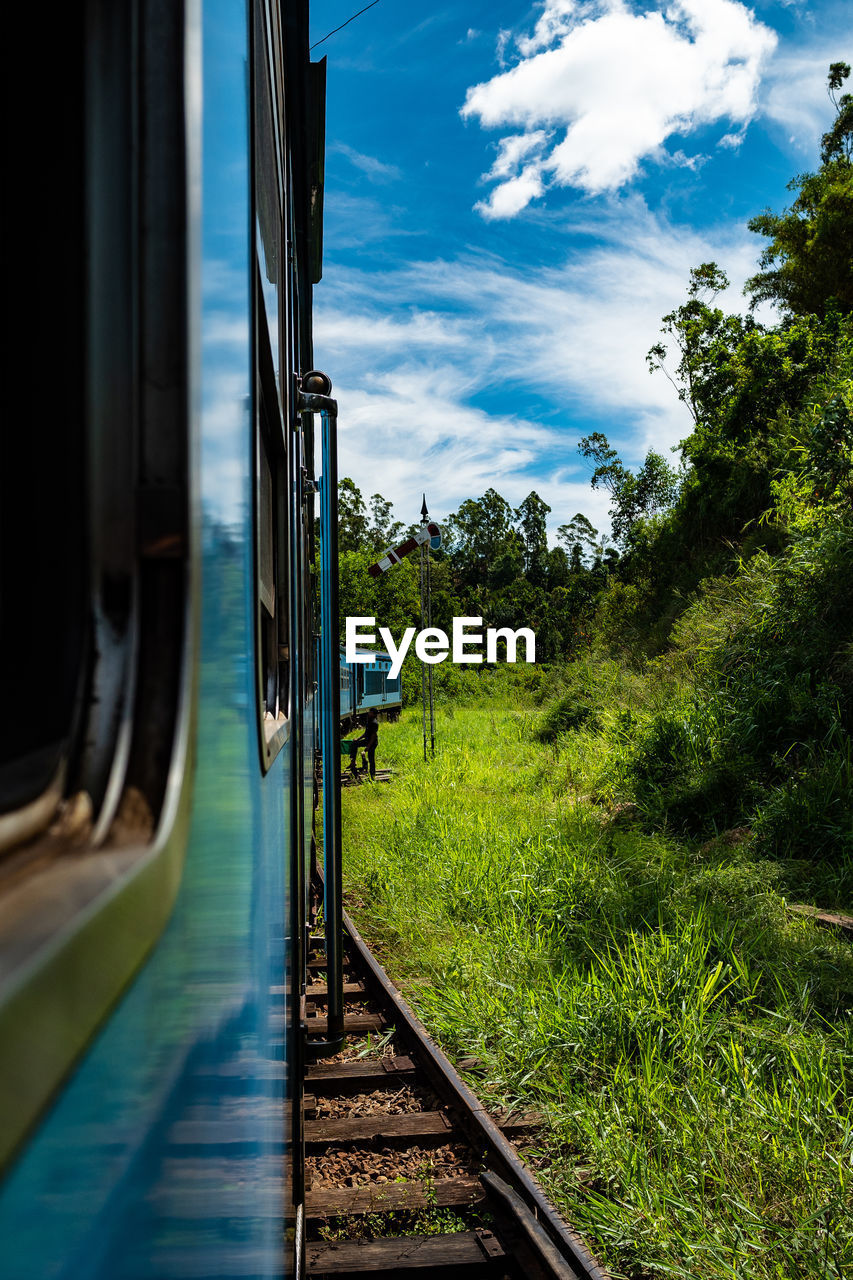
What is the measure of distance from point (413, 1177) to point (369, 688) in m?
20.7

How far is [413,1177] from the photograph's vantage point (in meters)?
3.11

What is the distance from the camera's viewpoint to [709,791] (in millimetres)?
7770

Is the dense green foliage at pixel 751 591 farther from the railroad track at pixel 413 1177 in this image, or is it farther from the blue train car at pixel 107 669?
the blue train car at pixel 107 669

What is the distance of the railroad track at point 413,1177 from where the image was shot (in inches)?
102

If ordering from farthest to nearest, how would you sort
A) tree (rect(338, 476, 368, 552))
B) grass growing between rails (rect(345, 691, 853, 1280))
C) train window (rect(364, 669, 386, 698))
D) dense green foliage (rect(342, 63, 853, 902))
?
1. tree (rect(338, 476, 368, 552))
2. train window (rect(364, 669, 386, 698))
3. dense green foliage (rect(342, 63, 853, 902))
4. grass growing between rails (rect(345, 691, 853, 1280))

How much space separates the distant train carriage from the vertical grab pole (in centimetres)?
1506

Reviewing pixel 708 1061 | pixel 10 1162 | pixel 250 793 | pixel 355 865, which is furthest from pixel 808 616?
pixel 10 1162

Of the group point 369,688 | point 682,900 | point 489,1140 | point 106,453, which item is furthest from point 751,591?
point 369,688

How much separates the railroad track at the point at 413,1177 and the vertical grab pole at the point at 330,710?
59 cm

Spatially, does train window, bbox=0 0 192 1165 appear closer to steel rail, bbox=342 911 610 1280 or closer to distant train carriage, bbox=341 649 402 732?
steel rail, bbox=342 911 610 1280

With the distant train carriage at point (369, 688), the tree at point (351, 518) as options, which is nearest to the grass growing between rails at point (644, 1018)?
the distant train carriage at point (369, 688)

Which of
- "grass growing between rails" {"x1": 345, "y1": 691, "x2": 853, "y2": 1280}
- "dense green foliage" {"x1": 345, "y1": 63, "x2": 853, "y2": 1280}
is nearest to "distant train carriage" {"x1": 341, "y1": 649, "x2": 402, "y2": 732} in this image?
"dense green foliage" {"x1": 345, "y1": 63, "x2": 853, "y2": 1280}

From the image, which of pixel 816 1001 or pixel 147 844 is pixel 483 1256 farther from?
pixel 147 844

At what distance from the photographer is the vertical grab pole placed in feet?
8.68
